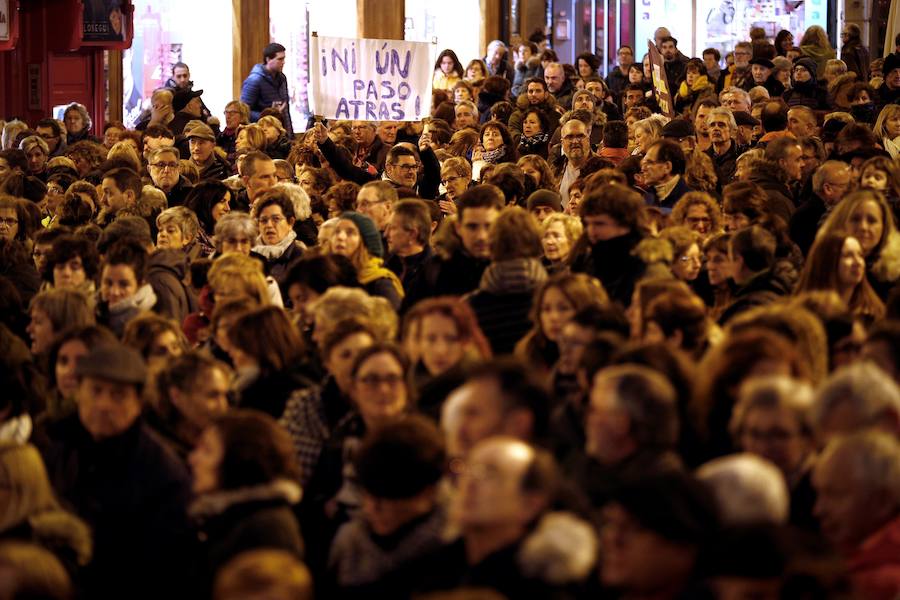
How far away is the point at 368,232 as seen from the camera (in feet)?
30.7

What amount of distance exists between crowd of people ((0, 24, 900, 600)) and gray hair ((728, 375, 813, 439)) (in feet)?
0.03

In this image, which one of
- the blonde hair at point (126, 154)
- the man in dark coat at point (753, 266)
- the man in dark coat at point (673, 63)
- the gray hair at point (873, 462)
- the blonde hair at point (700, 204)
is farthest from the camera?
the man in dark coat at point (673, 63)

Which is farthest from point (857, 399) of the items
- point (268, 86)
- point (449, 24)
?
point (449, 24)

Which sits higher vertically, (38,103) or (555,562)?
(38,103)

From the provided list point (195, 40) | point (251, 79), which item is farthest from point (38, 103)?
point (251, 79)

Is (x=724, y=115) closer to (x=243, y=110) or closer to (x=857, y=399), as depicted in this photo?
(x=243, y=110)

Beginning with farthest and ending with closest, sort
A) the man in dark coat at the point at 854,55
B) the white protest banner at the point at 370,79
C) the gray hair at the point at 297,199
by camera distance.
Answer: the man in dark coat at the point at 854,55, the white protest banner at the point at 370,79, the gray hair at the point at 297,199

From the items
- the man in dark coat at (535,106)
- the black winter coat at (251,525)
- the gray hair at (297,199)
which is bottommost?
the black winter coat at (251,525)

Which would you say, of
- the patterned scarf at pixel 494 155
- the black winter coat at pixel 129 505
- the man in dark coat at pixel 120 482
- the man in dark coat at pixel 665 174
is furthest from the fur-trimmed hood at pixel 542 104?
the black winter coat at pixel 129 505

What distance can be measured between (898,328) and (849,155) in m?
6.08

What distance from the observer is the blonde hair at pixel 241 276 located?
8.28m

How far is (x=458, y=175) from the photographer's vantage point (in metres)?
12.5

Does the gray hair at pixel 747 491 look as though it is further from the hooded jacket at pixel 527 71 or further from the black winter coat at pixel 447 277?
the hooded jacket at pixel 527 71

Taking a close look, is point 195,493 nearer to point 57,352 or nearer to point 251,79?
point 57,352
